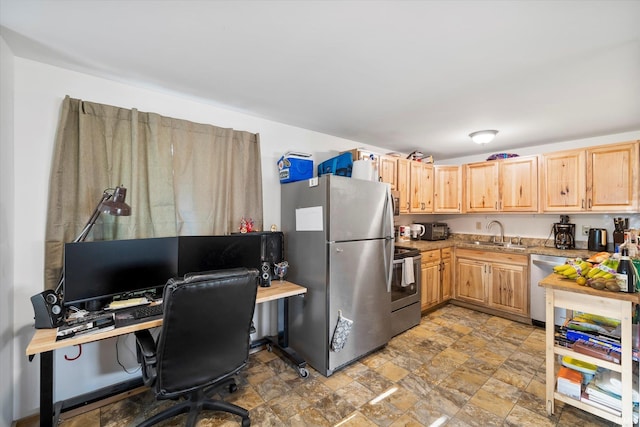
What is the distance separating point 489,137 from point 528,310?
219 cm

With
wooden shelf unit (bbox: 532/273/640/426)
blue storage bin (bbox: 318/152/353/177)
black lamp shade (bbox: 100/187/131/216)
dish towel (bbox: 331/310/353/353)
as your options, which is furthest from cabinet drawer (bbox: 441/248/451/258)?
black lamp shade (bbox: 100/187/131/216)

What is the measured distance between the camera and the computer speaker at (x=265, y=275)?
2324mm

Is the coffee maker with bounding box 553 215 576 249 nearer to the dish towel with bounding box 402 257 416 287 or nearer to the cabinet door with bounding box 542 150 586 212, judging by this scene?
the cabinet door with bounding box 542 150 586 212

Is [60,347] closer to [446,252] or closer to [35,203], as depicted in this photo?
[35,203]

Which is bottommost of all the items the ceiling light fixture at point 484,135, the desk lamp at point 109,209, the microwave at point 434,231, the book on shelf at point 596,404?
the book on shelf at point 596,404

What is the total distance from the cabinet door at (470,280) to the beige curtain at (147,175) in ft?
9.98

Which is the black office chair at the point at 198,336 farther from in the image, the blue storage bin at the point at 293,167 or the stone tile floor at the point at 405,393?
the blue storage bin at the point at 293,167

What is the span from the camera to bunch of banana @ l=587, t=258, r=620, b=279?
5.31 feet

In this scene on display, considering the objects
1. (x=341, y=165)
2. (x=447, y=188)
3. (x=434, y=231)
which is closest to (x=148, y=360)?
(x=341, y=165)

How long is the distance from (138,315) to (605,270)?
2976 millimetres

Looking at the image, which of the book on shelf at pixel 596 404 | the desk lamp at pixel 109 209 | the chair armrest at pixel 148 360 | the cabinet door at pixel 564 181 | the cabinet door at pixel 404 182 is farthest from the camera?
the cabinet door at pixel 404 182

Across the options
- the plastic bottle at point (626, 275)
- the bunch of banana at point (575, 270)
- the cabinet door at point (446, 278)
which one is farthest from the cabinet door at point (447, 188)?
the plastic bottle at point (626, 275)

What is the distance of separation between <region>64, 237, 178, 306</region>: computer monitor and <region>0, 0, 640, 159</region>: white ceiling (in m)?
1.24

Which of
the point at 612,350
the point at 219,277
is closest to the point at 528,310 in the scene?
the point at 612,350
